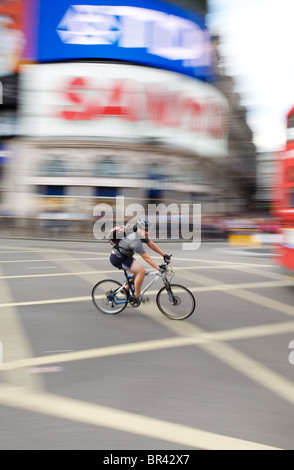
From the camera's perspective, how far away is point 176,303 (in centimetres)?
745

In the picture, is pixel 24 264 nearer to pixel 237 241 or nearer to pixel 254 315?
pixel 254 315

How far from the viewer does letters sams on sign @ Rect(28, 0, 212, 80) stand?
123 ft

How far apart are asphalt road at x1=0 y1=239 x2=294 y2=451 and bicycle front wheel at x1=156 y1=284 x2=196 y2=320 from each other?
180 millimetres

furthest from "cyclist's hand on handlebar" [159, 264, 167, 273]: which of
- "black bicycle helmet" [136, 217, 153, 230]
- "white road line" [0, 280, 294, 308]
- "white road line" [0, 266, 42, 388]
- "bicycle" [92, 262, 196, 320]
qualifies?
"white road line" [0, 266, 42, 388]

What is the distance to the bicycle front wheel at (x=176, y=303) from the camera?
7379 millimetres

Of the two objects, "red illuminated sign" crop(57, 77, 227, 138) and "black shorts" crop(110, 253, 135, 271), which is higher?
"red illuminated sign" crop(57, 77, 227, 138)

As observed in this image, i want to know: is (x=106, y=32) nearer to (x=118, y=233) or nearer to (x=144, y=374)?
(x=118, y=233)

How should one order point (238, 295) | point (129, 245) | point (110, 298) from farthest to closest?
1. point (238, 295)
2. point (110, 298)
3. point (129, 245)

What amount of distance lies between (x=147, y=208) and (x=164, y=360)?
1341 inches

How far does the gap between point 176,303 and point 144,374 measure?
8.67 ft

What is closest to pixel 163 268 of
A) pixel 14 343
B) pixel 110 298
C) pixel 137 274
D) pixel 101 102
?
pixel 137 274

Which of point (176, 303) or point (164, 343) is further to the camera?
point (176, 303)

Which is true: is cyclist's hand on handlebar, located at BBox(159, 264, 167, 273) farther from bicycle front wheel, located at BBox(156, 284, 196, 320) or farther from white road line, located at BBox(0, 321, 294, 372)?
white road line, located at BBox(0, 321, 294, 372)

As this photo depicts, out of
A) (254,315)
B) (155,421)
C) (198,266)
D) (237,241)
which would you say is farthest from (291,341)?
(237,241)
